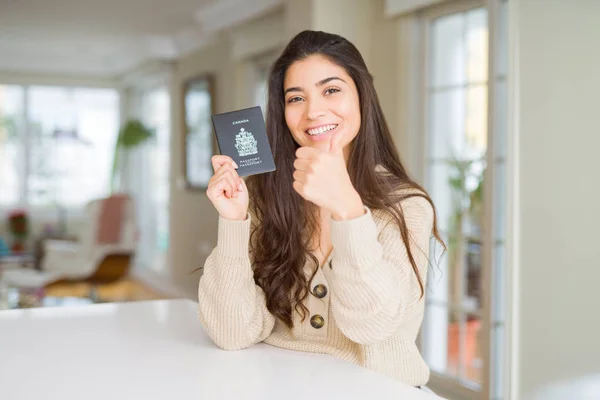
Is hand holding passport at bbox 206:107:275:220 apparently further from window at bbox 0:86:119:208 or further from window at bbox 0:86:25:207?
window at bbox 0:86:25:207

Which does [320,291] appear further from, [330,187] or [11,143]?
[11,143]

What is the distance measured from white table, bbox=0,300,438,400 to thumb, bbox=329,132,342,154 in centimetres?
43

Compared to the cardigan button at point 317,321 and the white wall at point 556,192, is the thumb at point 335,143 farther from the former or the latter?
the white wall at point 556,192

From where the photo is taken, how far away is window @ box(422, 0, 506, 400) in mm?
→ 3105

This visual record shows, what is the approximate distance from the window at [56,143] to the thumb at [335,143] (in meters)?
7.46

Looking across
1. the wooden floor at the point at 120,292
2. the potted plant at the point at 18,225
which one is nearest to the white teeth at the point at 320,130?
the wooden floor at the point at 120,292

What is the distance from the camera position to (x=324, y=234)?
5.02 ft

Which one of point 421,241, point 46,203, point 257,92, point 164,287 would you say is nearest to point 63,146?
point 46,203

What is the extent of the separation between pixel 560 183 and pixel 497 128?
465mm

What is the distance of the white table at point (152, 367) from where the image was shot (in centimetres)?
105

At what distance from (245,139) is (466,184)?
224cm

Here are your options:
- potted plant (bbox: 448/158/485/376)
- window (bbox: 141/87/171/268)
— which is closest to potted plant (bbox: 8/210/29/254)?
window (bbox: 141/87/171/268)

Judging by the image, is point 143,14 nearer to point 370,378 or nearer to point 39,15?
point 39,15

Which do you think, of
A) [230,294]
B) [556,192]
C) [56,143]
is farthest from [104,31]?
[230,294]
